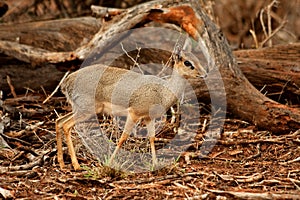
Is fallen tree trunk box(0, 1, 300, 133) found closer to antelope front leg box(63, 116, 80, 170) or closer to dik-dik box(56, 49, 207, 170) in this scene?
dik-dik box(56, 49, 207, 170)

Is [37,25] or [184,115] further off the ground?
[37,25]

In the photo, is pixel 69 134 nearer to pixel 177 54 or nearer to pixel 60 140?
pixel 60 140

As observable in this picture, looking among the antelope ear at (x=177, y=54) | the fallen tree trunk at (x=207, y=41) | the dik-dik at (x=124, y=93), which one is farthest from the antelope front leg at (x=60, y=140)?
the fallen tree trunk at (x=207, y=41)

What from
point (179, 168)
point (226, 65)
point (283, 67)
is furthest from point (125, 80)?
point (283, 67)

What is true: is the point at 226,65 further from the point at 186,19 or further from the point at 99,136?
the point at 99,136

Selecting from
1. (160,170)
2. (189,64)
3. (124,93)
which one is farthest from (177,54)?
(160,170)
